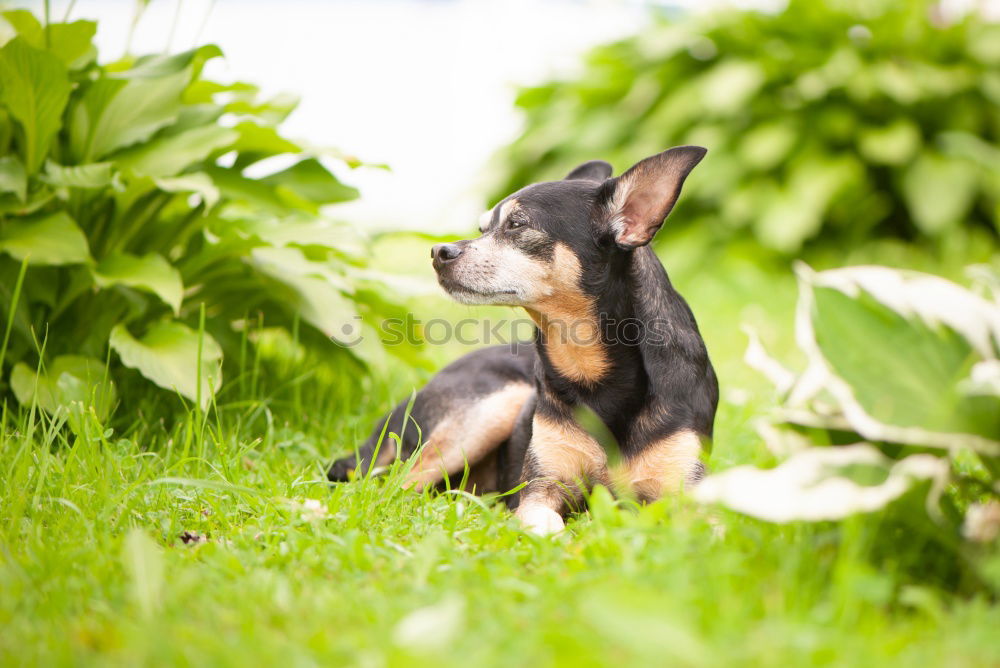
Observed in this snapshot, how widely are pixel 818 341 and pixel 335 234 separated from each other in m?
2.51

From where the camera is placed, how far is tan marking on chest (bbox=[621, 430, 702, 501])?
2883mm

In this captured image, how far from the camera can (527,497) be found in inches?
119

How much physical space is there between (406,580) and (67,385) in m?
1.88

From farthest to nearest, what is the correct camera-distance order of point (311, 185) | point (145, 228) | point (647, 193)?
point (311, 185) < point (145, 228) < point (647, 193)

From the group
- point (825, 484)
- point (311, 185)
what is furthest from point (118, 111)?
point (825, 484)

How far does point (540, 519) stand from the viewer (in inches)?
110

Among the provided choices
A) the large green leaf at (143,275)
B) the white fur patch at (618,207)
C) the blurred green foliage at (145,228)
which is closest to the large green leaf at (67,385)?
the blurred green foliage at (145,228)

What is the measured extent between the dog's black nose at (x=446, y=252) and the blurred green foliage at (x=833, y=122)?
5.06 metres

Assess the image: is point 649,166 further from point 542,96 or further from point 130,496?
point 542,96

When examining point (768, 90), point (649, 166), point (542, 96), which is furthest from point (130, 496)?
point (542, 96)

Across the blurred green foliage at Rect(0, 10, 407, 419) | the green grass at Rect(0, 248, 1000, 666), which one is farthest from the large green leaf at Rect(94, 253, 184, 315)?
the green grass at Rect(0, 248, 1000, 666)

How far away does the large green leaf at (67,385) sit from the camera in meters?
3.26

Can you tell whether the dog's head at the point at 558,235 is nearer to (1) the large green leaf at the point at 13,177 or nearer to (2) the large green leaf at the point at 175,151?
(2) the large green leaf at the point at 175,151

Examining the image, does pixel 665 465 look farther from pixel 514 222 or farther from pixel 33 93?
pixel 33 93
